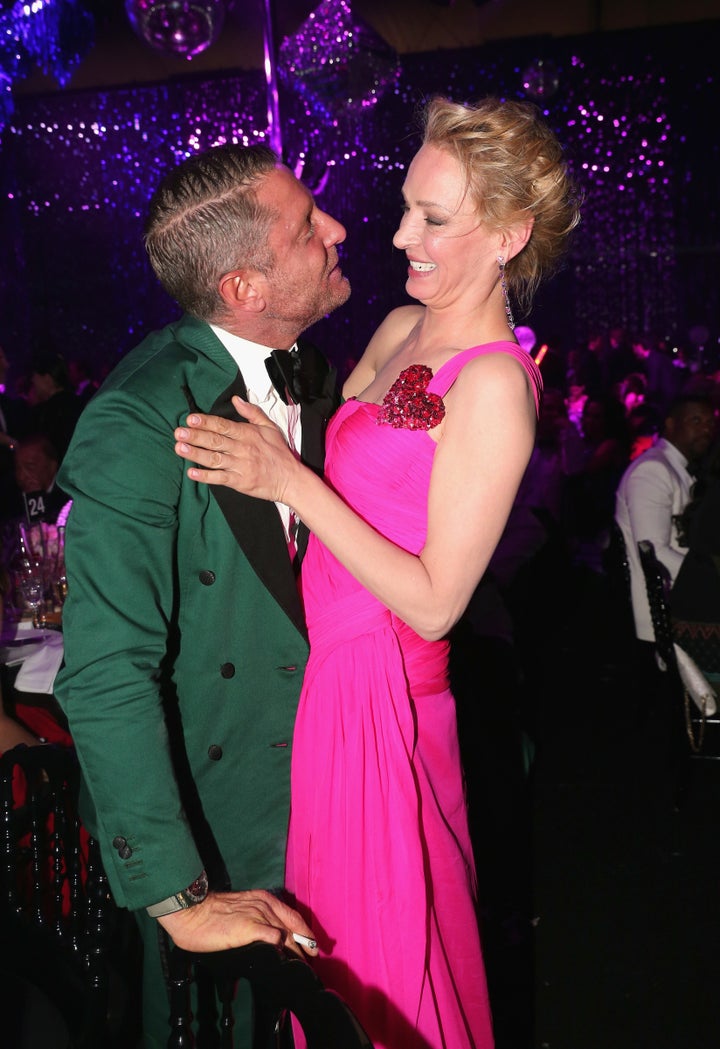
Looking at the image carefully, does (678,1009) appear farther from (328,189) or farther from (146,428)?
(328,189)

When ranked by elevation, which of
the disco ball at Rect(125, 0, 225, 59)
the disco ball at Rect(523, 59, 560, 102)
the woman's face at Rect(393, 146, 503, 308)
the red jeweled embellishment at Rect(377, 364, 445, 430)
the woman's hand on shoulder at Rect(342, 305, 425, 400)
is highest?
the disco ball at Rect(523, 59, 560, 102)

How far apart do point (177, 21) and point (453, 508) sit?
5760 millimetres

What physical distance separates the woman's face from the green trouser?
1.13m

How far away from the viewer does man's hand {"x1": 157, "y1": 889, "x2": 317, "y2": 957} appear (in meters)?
1.19

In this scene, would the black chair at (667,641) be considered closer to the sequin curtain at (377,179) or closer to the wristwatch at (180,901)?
the wristwatch at (180,901)

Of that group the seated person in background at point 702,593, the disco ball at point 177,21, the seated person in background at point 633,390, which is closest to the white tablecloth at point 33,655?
the seated person in background at point 702,593

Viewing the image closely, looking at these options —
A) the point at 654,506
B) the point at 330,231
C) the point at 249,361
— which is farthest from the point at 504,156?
the point at 654,506

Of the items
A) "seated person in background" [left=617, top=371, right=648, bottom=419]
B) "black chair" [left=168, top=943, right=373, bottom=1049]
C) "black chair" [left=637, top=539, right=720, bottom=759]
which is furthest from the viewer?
"seated person in background" [left=617, top=371, right=648, bottom=419]

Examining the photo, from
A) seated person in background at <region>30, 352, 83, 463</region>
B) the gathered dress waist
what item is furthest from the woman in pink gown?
seated person in background at <region>30, 352, 83, 463</region>

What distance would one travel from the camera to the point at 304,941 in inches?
49.3

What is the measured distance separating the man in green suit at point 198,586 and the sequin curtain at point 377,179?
414 inches

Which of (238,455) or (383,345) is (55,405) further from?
(238,455)

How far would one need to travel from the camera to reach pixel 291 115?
41.0 ft

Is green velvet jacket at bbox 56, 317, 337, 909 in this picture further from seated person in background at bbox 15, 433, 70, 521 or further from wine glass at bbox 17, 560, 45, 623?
seated person in background at bbox 15, 433, 70, 521
